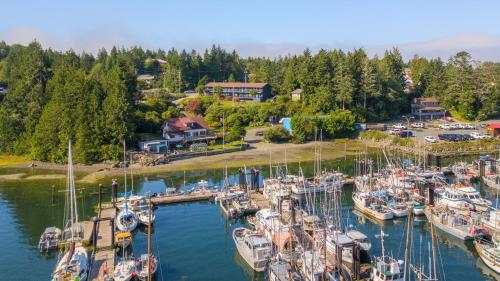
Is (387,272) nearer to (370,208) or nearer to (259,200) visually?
(370,208)

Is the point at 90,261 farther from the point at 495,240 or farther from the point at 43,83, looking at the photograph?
the point at 43,83

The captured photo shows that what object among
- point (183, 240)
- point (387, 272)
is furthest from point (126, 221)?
point (387, 272)

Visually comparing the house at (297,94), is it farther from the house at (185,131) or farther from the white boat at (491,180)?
the white boat at (491,180)

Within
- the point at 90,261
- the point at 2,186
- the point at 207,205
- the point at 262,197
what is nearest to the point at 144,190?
the point at 207,205

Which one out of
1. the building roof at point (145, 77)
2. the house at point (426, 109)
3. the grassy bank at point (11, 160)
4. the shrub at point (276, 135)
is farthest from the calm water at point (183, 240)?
the building roof at point (145, 77)

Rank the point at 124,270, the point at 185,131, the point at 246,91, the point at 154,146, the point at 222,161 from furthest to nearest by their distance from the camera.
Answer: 1. the point at 246,91
2. the point at 185,131
3. the point at 154,146
4. the point at 222,161
5. the point at 124,270

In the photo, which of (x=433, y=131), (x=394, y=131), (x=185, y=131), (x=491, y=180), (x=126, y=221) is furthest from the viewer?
(x=433, y=131)
